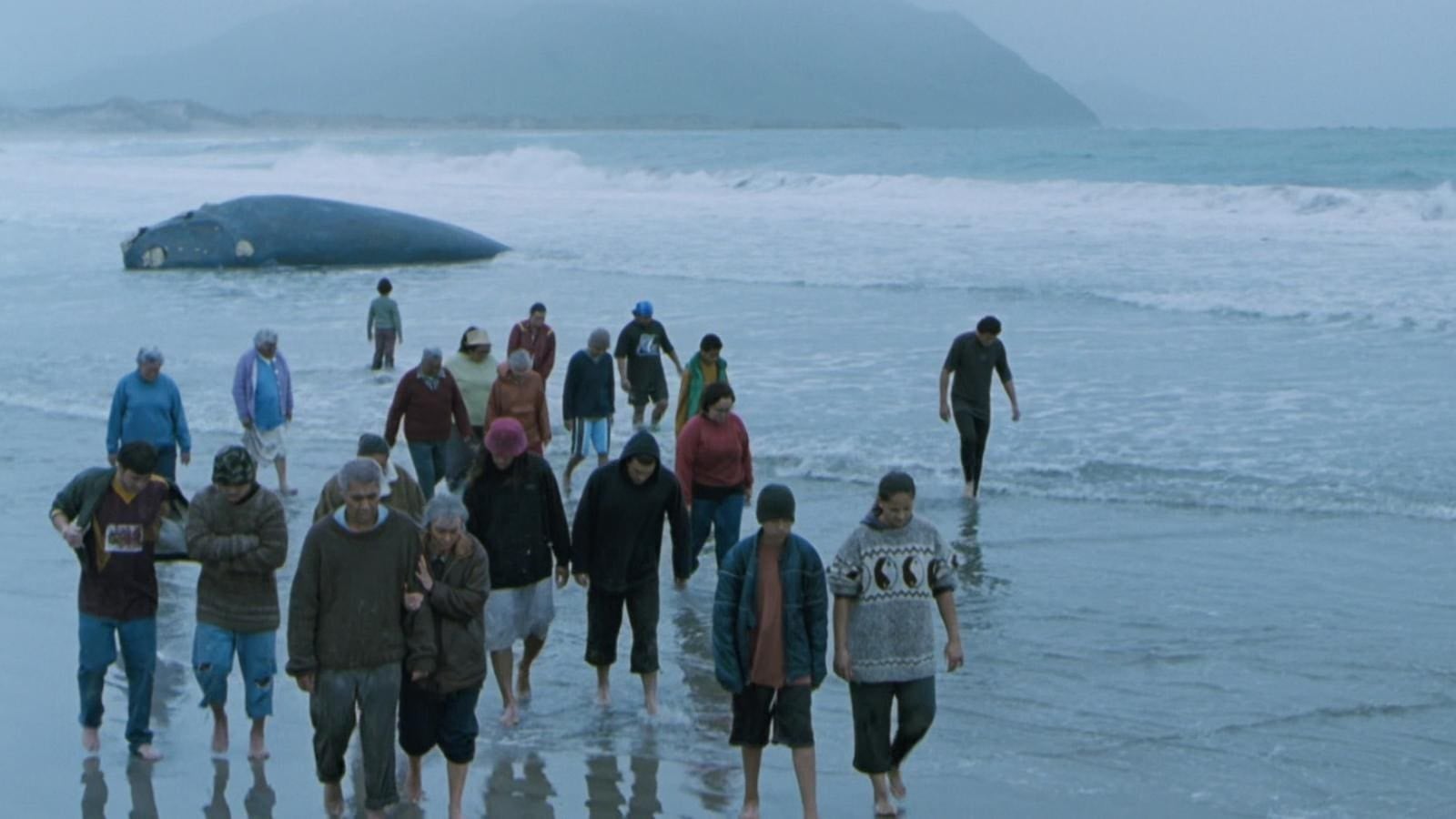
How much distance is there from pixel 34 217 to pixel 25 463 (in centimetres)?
3108

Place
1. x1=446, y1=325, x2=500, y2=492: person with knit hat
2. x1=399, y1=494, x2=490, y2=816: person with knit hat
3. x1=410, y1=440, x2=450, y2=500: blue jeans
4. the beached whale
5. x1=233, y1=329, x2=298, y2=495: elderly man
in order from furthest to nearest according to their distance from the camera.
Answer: the beached whale → x1=233, y1=329, x2=298, y2=495: elderly man → x1=446, y1=325, x2=500, y2=492: person with knit hat → x1=410, y1=440, x2=450, y2=500: blue jeans → x1=399, y1=494, x2=490, y2=816: person with knit hat

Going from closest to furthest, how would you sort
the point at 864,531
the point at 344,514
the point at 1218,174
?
the point at 344,514 < the point at 864,531 < the point at 1218,174

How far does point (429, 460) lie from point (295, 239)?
21.2 meters

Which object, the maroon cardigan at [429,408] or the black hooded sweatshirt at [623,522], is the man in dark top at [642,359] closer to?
the maroon cardigan at [429,408]

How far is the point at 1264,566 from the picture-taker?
37.0 ft

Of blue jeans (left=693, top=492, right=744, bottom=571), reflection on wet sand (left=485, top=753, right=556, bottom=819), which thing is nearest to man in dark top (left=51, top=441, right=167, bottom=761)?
reflection on wet sand (left=485, top=753, right=556, bottom=819)

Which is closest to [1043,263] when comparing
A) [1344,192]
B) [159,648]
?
[1344,192]

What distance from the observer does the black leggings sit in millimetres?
13375

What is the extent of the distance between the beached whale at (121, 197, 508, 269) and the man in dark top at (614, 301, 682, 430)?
1762 cm

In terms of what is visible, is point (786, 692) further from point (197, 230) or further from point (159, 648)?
point (197, 230)

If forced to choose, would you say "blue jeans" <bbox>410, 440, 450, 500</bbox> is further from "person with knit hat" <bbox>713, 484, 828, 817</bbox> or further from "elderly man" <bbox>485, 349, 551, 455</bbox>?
"person with knit hat" <bbox>713, 484, 828, 817</bbox>

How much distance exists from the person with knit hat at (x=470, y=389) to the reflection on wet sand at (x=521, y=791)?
4.56 meters

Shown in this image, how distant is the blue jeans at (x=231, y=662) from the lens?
747cm

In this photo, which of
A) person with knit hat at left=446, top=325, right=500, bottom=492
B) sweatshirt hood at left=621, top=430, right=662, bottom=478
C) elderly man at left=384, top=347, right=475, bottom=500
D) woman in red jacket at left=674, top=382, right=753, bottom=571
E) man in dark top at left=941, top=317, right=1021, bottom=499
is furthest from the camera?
man in dark top at left=941, top=317, right=1021, bottom=499
